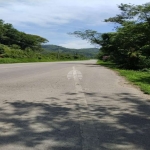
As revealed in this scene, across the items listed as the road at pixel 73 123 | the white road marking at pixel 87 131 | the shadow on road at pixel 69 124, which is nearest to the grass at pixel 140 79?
the road at pixel 73 123

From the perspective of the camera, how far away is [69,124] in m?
4.66

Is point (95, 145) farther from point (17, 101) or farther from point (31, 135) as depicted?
point (17, 101)

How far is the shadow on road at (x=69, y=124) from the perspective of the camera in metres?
3.76

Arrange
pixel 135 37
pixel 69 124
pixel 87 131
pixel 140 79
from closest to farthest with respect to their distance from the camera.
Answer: pixel 87 131
pixel 69 124
pixel 140 79
pixel 135 37

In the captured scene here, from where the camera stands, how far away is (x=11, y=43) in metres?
79.5

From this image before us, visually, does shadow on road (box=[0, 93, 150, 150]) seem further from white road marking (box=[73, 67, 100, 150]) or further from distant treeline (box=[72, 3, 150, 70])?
distant treeline (box=[72, 3, 150, 70])

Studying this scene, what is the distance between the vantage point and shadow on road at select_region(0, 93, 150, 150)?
12.3ft

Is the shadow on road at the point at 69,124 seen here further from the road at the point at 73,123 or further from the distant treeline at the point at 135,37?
the distant treeline at the point at 135,37

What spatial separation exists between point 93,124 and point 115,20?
95.0ft

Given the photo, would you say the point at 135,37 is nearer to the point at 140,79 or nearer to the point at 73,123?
the point at 140,79

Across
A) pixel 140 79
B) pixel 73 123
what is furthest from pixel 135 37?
pixel 73 123

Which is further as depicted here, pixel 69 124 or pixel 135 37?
pixel 135 37

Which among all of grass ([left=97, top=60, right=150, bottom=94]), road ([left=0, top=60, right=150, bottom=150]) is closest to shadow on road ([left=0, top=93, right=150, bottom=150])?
road ([left=0, top=60, right=150, bottom=150])

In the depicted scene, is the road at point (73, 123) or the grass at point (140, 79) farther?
the grass at point (140, 79)
